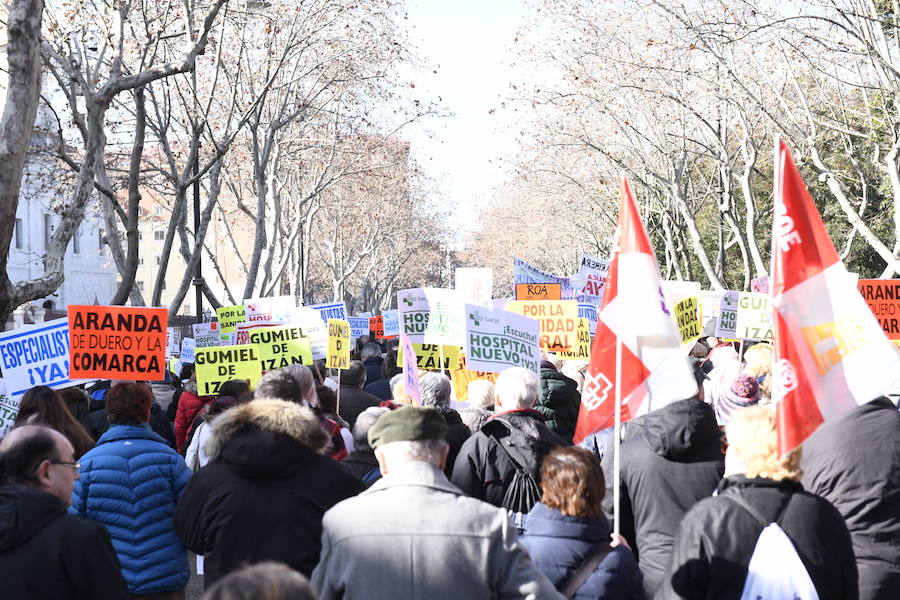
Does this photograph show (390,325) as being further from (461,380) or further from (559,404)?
(559,404)

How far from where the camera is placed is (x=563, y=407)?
8.72m

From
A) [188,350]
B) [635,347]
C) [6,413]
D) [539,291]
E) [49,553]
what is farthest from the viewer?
[539,291]

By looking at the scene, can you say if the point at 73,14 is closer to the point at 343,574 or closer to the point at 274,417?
the point at 274,417

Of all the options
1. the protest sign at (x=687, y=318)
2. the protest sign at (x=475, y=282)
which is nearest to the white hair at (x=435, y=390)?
the protest sign at (x=687, y=318)

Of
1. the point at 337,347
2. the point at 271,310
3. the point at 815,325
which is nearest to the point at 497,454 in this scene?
the point at 815,325

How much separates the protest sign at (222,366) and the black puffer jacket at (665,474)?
5208 millimetres

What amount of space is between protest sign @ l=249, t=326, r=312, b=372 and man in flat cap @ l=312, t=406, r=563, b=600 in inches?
282

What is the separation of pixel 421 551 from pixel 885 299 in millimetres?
8993

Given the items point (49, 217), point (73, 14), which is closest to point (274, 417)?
point (73, 14)

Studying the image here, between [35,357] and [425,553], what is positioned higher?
Answer: [35,357]

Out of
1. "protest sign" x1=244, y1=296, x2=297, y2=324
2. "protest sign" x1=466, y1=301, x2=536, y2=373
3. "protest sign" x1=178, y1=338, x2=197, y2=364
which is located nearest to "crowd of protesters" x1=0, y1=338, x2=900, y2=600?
"protest sign" x1=466, y1=301, x2=536, y2=373

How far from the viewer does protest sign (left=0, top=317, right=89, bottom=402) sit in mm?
8500

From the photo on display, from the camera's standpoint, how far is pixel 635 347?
4.93 m

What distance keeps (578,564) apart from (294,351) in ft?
22.0
